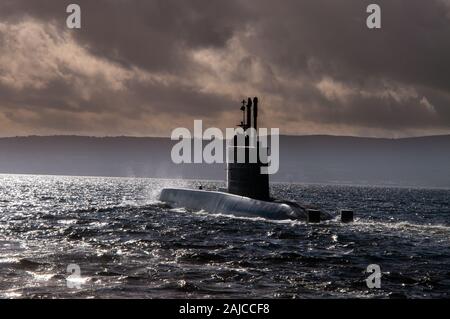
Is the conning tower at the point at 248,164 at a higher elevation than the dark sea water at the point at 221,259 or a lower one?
higher

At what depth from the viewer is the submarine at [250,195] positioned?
44.2m

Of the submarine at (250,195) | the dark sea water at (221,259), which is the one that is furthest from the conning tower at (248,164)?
the dark sea water at (221,259)

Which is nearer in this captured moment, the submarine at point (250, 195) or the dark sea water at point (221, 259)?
the dark sea water at point (221, 259)

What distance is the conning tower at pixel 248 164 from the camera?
48844 mm

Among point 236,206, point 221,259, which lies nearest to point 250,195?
point 236,206

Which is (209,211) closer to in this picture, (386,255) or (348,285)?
(386,255)

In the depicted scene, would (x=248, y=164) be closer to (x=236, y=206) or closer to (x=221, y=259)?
(x=236, y=206)

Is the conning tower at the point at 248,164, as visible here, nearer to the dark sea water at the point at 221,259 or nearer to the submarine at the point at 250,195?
the submarine at the point at 250,195

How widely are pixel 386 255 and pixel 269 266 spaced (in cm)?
728

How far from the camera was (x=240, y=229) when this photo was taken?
126 ft

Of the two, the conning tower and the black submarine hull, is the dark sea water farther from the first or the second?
the conning tower

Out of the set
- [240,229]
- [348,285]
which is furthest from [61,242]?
[348,285]

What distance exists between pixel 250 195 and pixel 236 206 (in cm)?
223

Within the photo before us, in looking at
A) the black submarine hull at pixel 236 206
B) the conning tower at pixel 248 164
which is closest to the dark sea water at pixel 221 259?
the black submarine hull at pixel 236 206
